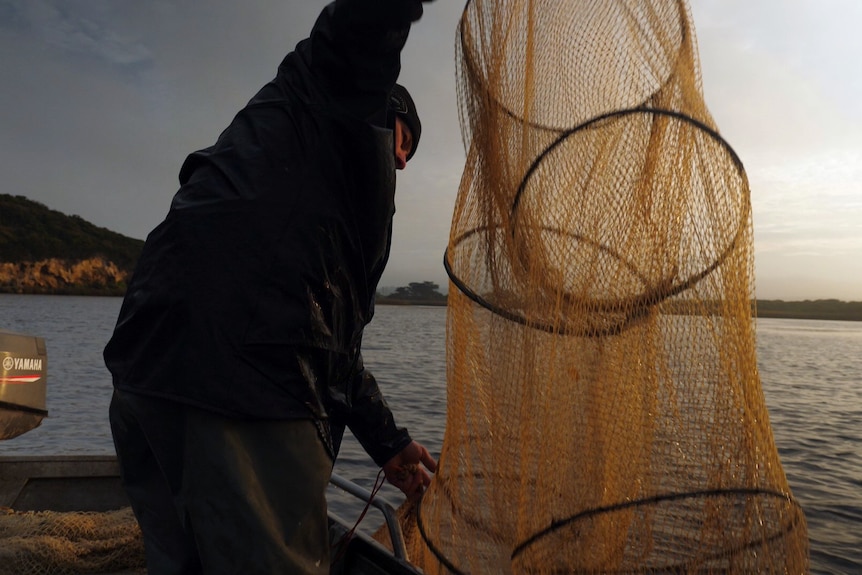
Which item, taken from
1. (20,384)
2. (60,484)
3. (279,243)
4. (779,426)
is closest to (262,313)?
(279,243)

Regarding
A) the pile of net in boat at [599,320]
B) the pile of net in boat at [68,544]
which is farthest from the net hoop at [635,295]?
the pile of net in boat at [68,544]

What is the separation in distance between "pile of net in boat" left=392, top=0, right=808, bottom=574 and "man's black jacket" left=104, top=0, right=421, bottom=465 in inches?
32.0

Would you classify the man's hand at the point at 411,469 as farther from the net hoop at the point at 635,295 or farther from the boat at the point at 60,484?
the boat at the point at 60,484

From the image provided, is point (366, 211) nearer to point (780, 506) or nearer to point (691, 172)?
point (691, 172)

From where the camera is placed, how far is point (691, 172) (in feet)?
7.26

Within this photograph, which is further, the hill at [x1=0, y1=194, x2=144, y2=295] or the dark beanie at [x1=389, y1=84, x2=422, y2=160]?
the hill at [x1=0, y1=194, x2=144, y2=295]

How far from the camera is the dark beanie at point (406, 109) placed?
6.44 feet

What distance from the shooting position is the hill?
8512 cm

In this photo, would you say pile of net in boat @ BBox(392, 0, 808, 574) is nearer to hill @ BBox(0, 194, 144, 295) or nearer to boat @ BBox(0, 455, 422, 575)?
boat @ BBox(0, 455, 422, 575)

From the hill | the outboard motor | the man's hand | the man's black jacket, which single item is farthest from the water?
the hill

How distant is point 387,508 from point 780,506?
4.72 ft

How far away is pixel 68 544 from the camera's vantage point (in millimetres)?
3553

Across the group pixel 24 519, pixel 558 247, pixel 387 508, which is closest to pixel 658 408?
pixel 558 247

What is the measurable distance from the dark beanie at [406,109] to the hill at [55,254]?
92.8m
